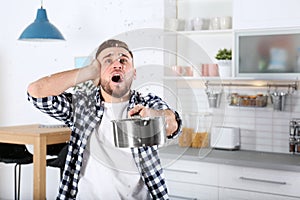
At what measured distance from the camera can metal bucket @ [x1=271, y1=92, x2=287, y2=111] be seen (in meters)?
3.06

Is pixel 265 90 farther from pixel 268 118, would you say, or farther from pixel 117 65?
pixel 117 65

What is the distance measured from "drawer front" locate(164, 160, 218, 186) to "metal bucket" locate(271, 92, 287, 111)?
59 centimetres

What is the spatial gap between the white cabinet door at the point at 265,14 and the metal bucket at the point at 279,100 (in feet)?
1.51

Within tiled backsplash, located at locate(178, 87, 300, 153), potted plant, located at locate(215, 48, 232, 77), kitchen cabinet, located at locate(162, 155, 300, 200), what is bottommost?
kitchen cabinet, located at locate(162, 155, 300, 200)

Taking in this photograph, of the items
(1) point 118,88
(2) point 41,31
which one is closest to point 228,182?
(2) point 41,31

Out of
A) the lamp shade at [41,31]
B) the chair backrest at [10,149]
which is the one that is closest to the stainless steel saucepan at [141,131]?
the lamp shade at [41,31]

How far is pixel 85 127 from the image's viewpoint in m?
1.14

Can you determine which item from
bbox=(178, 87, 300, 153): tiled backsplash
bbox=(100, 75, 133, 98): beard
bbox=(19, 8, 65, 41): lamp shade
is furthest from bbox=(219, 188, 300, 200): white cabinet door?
bbox=(100, 75, 133, 98): beard

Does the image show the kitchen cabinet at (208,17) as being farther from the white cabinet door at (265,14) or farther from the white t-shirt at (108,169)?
the white t-shirt at (108,169)

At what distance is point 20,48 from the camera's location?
4.12 metres

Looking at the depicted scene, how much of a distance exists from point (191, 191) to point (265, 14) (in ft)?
3.92

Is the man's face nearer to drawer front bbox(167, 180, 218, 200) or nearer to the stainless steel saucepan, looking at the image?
the stainless steel saucepan

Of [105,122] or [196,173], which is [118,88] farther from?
[196,173]

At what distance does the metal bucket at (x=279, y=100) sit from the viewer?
3.06 meters
